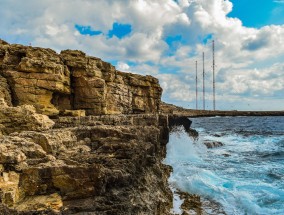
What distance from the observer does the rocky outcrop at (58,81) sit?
61.5 feet

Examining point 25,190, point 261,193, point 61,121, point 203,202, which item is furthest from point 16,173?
point 261,193

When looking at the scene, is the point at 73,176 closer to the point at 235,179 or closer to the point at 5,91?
the point at 5,91

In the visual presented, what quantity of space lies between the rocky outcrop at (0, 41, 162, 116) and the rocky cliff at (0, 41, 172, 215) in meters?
0.07

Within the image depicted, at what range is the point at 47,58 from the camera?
20.4m

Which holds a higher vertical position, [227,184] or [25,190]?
[25,190]

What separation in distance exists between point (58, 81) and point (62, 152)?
1133cm

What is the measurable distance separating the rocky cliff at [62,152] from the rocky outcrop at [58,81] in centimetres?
7

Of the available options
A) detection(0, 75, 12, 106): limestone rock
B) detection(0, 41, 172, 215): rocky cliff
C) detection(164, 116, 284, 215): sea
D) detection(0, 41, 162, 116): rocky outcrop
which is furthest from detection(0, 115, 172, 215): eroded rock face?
detection(0, 41, 162, 116): rocky outcrop

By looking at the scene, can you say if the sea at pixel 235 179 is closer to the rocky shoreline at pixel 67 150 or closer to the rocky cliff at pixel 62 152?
the rocky shoreline at pixel 67 150

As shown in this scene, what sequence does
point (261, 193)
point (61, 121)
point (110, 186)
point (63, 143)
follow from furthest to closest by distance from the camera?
point (261, 193) < point (61, 121) < point (63, 143) < point (110, 186)

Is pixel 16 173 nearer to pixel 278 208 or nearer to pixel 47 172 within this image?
pixel 47 172

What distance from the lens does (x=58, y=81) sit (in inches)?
801

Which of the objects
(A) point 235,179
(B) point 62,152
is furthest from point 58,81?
(A) point 235,179

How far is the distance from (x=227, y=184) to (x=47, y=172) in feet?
48.5
